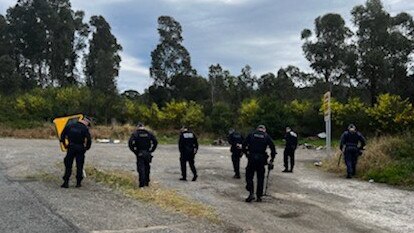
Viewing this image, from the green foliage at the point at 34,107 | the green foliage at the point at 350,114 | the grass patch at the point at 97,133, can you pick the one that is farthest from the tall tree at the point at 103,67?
the green foliage at the point at 350,114

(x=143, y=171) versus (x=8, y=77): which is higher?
(x=8, y=77)

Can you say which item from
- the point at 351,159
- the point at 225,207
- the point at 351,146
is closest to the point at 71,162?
the point at 225,207

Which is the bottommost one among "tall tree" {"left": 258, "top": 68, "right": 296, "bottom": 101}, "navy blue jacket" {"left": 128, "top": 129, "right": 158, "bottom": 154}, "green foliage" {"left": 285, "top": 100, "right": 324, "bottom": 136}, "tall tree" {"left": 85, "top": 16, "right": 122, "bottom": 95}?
"navy blue jacket" {"left": 128, "top": 129, "right": 158, "bottom": 154}

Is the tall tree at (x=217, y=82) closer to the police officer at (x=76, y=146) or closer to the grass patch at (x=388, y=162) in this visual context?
the grass patch at (x=388, y=162)

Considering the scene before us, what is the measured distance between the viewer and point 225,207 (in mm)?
11484

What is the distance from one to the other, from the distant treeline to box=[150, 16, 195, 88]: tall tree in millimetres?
141

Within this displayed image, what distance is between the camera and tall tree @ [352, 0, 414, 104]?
53.8 m

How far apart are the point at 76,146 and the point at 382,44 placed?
47.4 metres

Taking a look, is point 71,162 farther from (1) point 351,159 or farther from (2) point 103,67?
(2) point 103,67

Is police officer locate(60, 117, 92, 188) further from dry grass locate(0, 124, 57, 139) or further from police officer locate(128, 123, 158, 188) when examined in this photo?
dry grass locate(0, 124, 57, 139)

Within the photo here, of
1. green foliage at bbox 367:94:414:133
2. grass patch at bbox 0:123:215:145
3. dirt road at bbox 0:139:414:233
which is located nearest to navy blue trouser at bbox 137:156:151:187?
dirt road at bbox 0:139:414:233

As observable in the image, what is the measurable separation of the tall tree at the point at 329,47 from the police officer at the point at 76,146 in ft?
159

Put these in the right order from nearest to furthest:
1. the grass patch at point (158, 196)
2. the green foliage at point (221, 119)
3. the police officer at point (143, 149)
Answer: the grass patch at point (158, 196), the police officer at point (143, 149), the green foliage at point (221, 119)

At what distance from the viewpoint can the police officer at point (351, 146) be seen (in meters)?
18.1
